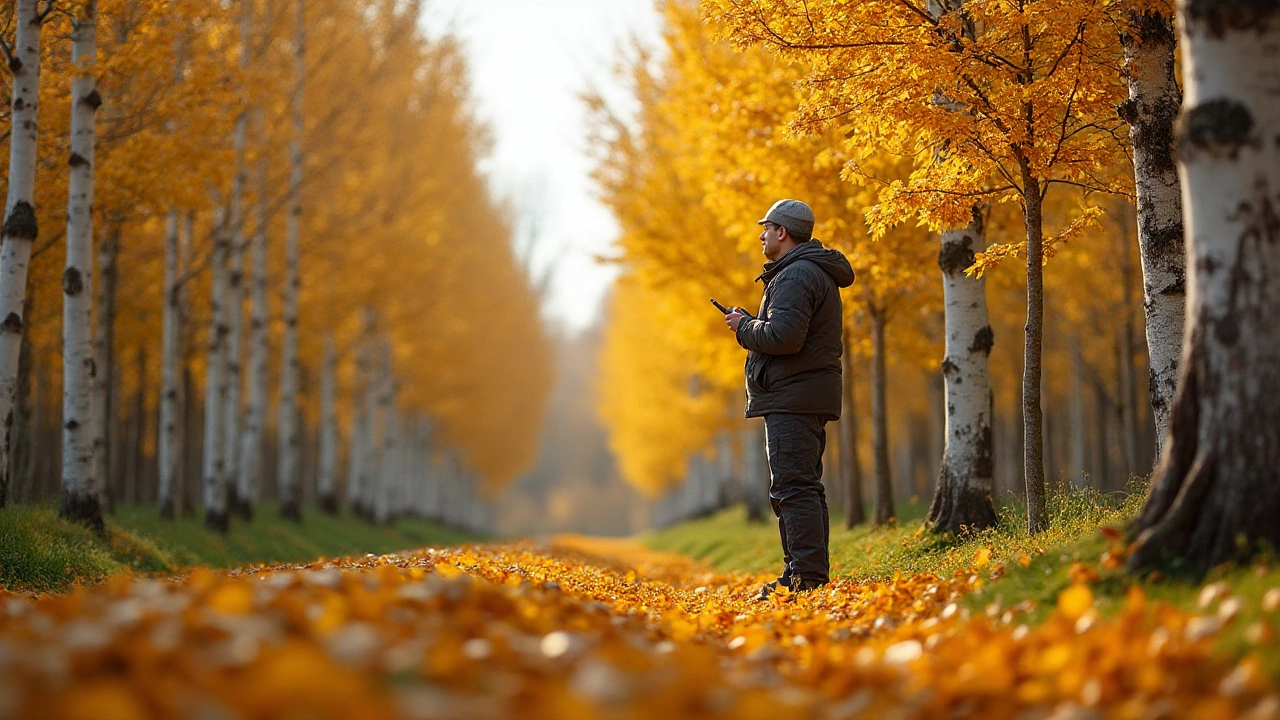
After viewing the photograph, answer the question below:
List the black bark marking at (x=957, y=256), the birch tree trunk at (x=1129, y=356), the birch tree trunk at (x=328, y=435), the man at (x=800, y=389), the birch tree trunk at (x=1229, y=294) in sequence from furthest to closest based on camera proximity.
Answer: the birch tree trunk at (x=328, y=435), the birch tree trunk at (x=1129, y=356), the black bark marking at (x=957, y=256), the man at (x=800, y=389), the birch tree trunk at (x=1229, y=294)

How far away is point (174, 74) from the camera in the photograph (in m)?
10.0

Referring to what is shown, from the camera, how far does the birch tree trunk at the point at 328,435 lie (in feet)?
63.0

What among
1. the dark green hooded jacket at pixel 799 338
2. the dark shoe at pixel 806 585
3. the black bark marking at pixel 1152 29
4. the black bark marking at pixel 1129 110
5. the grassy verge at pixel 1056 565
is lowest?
the dark shoe at pixel 806 585

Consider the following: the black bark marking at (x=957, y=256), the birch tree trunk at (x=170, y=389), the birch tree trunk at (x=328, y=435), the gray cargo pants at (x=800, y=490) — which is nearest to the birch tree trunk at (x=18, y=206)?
the birch tree trunk at (x=170, y=389)

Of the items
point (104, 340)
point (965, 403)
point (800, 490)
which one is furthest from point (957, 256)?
point (104, 340)

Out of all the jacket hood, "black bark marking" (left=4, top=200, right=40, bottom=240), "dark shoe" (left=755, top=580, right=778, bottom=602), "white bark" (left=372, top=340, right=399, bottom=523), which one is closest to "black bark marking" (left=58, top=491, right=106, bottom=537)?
"black bark marking" (left=4, top=200, right=40, bottom=240)

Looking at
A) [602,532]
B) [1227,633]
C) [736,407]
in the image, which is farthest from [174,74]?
[602,532]

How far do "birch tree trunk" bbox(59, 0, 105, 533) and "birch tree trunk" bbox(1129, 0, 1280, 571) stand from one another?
310 inches

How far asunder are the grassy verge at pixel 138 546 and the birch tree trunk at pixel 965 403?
5960mm

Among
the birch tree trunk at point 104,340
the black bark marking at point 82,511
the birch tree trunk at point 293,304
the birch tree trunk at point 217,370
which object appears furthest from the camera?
the birch tree trunk at point 293,304

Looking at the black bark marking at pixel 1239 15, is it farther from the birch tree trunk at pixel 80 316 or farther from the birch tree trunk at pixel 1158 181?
the birch tree trunk at pixel 80 316

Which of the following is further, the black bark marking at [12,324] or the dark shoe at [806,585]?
the black bark marking at [12,324]

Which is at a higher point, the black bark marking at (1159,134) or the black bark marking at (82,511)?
the black bark marking at (1159,134)

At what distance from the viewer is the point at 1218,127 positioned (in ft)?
11.3
